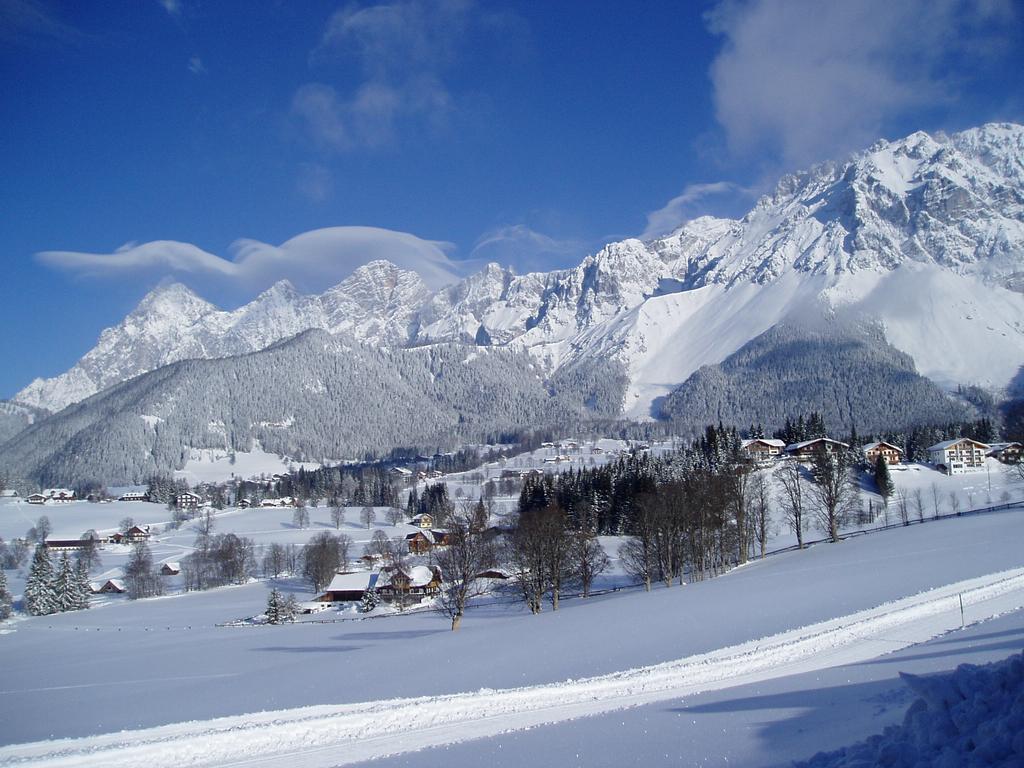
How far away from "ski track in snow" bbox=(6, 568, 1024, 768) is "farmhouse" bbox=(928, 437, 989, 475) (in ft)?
287

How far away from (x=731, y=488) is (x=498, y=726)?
38832mm

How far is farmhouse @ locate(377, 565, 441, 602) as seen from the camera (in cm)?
5869

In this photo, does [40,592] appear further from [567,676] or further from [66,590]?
[567,676]

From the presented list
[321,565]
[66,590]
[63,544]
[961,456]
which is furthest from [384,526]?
[961,456]

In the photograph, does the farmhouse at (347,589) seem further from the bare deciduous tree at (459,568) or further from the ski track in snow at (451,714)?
the ski track in snow at (451,714)

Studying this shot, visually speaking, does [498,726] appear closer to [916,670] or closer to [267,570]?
[916,670]

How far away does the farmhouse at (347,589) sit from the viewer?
64.3 meters

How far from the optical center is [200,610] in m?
60.7

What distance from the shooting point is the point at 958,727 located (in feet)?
23.0

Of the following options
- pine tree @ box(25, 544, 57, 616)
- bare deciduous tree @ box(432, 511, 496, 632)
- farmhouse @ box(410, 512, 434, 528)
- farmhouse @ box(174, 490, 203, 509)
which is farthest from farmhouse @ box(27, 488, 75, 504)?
bare deciduous tree @ box(432, 511, 496, 632)

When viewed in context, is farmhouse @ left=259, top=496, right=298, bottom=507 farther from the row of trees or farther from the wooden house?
the row of trees

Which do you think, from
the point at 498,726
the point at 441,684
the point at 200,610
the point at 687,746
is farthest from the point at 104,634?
the point at 687,746

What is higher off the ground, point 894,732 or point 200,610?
point 894,732

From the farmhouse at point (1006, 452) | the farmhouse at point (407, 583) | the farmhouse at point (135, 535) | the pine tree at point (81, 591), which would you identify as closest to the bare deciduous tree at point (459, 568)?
the farmhouse at point (407, 583)
